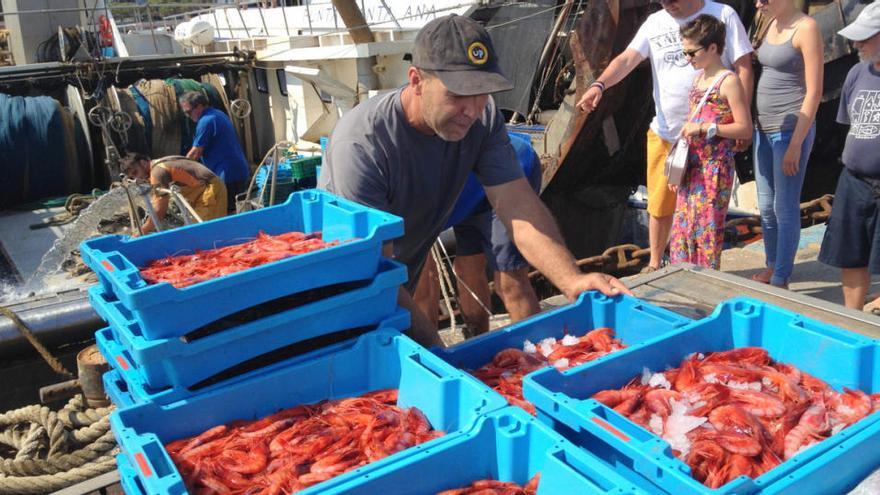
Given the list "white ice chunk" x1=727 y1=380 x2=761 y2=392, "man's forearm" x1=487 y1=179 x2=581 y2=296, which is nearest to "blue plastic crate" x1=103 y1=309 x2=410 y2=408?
"man's forearm" x1=487 y1=179 x2=581 y2=296

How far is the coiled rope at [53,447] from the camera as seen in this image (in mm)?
4145

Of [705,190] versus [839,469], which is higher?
[705,190]

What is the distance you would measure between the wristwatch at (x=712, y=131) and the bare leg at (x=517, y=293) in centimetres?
138

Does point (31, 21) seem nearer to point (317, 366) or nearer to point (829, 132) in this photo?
point (829, 132)

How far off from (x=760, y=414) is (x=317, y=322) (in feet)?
4.66

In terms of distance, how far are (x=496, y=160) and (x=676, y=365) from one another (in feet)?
4.27

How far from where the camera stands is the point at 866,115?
4344 mm

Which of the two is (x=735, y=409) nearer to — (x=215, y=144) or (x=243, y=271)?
(x=243, y=271)

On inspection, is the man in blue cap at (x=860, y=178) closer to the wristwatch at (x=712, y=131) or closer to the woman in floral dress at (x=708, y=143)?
the woman in floral dress at (x=708, y=143)

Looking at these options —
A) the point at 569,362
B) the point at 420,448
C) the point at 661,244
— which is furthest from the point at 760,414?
the point at 661,244

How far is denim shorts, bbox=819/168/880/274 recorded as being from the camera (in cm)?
442

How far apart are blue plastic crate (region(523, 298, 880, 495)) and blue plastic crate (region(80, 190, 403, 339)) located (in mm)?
727

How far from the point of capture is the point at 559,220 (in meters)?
8.41

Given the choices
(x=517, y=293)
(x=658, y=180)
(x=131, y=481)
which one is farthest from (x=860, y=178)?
(x=131, y=481)
